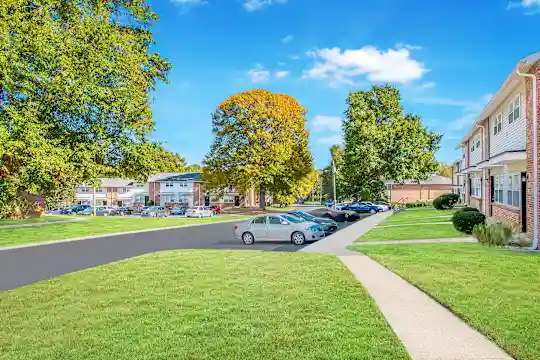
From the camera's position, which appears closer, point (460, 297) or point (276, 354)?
point (276, 354)

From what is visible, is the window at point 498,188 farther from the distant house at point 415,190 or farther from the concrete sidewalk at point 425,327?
the distant house at point 415,190

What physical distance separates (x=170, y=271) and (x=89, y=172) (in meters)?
18.3

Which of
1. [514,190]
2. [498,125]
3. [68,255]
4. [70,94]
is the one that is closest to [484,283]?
[514,190]

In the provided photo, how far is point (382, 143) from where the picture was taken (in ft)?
175

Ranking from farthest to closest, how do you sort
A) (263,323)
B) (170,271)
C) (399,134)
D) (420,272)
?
(399,134) < (170,271) < (420,272) < (263,323)

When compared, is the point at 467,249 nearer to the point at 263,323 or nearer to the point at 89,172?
the point at 263,323

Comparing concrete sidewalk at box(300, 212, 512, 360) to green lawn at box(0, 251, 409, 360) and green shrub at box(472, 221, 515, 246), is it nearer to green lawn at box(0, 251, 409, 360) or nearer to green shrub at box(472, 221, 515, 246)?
green lawn at box(0, 251, 409, 360)

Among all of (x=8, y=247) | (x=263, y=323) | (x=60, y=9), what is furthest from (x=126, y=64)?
(x=263, y=323)

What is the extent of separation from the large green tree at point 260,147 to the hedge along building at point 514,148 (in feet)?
89.0

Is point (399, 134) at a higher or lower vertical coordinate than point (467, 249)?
higher

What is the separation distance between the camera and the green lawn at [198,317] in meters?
5.89

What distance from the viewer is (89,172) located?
1103 inches

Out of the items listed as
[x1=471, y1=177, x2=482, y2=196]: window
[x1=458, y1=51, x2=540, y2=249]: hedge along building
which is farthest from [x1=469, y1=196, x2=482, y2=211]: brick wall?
[x1=458, y1=51, x2=540, y2=249]: hedge along building

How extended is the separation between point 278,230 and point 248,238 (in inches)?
56.9
